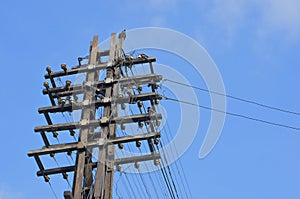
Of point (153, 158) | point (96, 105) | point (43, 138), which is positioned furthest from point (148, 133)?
point (43, 138)

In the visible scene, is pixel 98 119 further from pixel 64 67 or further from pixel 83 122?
pixel 64 67

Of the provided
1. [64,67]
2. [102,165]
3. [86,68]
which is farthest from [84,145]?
[64,67]

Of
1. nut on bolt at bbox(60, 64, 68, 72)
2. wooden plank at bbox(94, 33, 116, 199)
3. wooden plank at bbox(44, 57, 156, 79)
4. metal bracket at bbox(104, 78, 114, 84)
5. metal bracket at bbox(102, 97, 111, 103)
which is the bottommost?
wooden plank at bbox(94, 33, 116, 199)

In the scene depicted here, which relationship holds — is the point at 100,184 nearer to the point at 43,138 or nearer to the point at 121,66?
the point at 43,138

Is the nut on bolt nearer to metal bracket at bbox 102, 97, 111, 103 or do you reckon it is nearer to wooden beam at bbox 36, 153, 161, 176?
metal bracket at bbox 102, 97, 111, 103


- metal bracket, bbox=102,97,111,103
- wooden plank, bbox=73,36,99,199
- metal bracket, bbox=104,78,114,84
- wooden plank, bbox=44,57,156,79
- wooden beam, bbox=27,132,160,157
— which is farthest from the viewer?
wooden plank, bbox=44,57,156,79

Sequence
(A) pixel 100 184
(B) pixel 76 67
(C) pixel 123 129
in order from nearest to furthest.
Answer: (A) pixel 100 184 < (C) pixel 123 129 < (B) pixel 76 67

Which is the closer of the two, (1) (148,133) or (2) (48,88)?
(1) (148,133)

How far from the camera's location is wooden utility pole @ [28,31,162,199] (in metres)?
12.4

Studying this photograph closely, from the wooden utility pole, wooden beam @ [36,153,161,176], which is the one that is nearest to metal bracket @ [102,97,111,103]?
the wooden utility pole

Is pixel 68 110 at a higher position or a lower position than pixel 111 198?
higher

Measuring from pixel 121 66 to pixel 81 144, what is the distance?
2.13m

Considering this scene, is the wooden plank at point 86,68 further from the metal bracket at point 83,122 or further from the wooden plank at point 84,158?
the metal bracket at point 83,122

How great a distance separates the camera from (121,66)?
1391 cm
